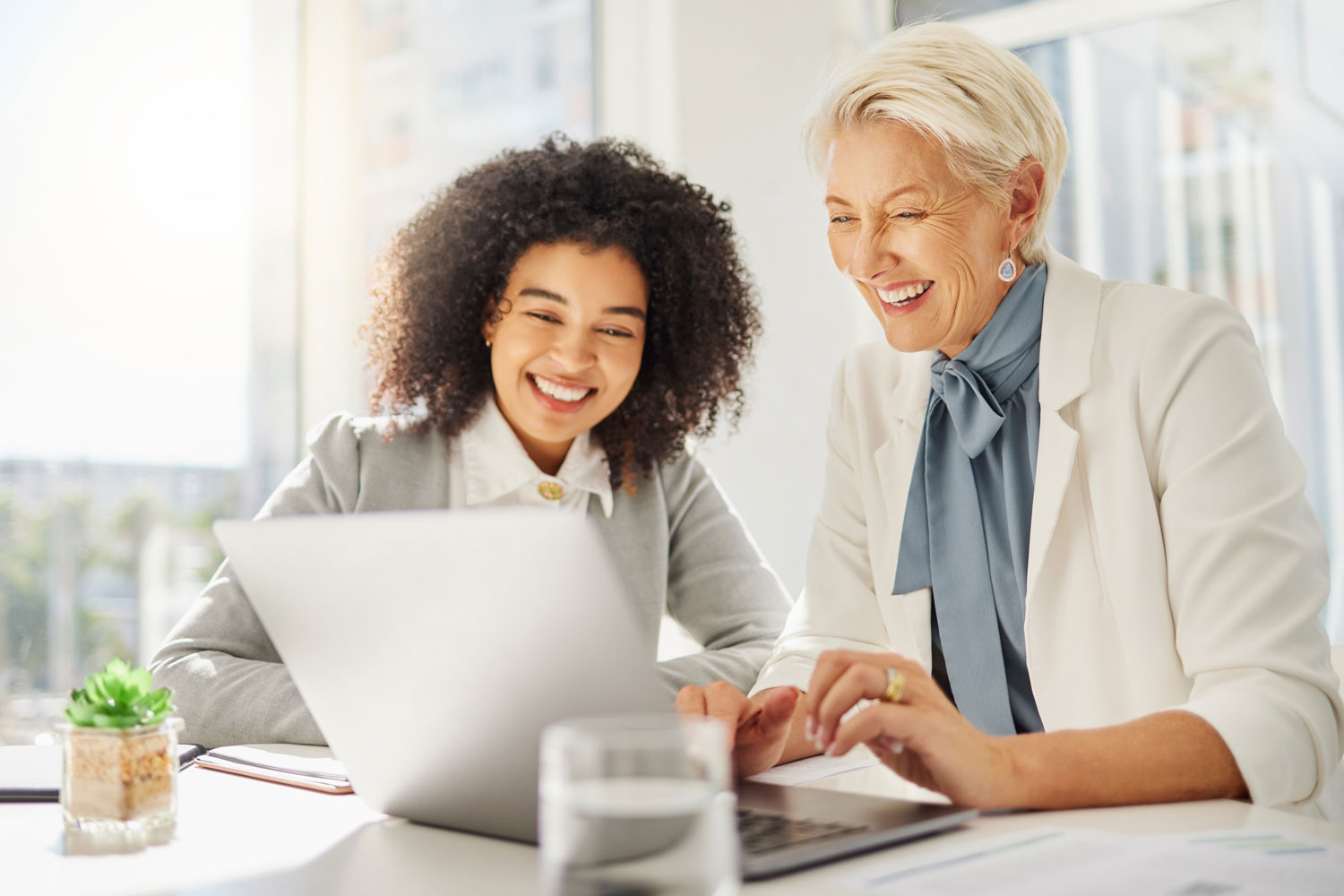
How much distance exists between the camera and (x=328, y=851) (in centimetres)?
78

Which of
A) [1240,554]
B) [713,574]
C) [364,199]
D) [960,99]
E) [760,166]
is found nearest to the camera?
[1240,554]

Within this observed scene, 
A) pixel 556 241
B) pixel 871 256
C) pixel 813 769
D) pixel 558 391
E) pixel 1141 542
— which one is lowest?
pixel 813 769

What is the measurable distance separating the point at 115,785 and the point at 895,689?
0.56 m

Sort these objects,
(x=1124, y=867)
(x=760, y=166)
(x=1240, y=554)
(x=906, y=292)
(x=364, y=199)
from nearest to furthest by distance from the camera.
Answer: (x=1124, y=867)
(x=1240, y=554)
(x=906, y=292)
(x=364, y=199)
(x=760, y=166)

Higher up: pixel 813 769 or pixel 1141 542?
pixel 1141 542

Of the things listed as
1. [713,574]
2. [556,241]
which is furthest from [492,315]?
[713,574]

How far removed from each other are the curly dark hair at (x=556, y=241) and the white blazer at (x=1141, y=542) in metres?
0.42

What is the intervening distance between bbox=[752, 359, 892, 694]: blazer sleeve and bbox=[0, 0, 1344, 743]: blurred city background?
47 cm

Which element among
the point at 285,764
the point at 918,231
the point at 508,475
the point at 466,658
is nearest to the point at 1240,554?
the point at 918,231

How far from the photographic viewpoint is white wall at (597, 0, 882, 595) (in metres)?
3.15

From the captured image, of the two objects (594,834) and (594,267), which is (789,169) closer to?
(594,267)

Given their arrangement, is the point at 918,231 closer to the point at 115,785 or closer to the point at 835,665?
the point at 835,665

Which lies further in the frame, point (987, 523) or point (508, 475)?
point (508, 475)

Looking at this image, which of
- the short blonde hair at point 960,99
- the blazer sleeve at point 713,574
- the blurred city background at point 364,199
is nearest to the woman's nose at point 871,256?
the short blonde hair at point 960,99
